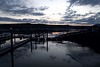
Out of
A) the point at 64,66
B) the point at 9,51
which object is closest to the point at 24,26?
the point at 9,51

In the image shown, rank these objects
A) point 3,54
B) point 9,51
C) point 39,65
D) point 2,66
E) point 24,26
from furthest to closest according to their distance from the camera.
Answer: point 24,26, point 9,51, point 3,54, point 39,65, point 2,66

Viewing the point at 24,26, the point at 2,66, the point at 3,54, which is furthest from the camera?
the point at 24,26

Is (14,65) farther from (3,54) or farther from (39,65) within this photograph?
(3,54)

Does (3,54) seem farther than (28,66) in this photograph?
Yes

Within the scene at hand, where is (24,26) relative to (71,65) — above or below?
above

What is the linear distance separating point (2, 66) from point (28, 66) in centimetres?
258

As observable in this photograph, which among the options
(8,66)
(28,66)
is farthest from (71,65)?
(8,66)

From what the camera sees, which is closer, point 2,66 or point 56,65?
point 2,66

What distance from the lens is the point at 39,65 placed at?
8.26m

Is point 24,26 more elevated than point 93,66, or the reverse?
point 24,26

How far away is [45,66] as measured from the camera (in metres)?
8.07

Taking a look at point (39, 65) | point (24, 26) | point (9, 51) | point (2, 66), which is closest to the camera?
point (2, 66)

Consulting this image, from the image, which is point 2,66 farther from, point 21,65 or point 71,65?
point 71,65

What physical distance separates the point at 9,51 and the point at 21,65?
511 centimetres
